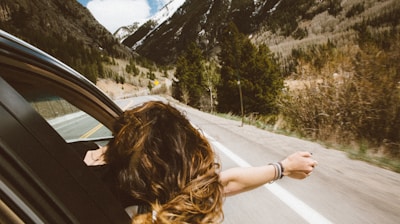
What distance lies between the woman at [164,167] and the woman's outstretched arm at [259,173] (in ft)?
0.36

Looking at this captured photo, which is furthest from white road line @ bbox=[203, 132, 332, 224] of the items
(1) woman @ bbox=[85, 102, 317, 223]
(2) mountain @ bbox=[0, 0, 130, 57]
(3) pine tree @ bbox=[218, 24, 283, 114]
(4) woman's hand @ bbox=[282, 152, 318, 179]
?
(2) mountain @ bbox=[0, 0, 130, 57]

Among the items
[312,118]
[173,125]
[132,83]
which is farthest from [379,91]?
[132,83]

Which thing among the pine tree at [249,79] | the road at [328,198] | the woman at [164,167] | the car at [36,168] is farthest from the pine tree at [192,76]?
the car at [36,168]

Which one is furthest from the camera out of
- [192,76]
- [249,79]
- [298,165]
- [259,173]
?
[192,76]

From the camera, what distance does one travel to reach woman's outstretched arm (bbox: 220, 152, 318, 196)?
4.88 ft

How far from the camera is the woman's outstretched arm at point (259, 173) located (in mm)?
1487

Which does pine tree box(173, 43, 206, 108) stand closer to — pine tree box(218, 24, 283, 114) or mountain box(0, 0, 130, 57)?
pine tree box(218, 24, 283, 114)

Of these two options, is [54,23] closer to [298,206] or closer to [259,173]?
[298,206]

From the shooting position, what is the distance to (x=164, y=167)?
4.02ft

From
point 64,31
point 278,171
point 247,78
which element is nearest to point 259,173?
point 278,171

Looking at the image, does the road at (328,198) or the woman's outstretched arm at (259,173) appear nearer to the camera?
the woman's outstretched arm at (259,173)

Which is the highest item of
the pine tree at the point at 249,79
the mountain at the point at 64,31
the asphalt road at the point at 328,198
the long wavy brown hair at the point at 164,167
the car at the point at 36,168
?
the mountain at the point at 64,31

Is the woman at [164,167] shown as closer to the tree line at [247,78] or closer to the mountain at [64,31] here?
the tree line at [247,78]

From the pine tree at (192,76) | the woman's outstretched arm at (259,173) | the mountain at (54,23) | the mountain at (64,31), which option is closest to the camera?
the woman's outstretched arm at (259,173)
